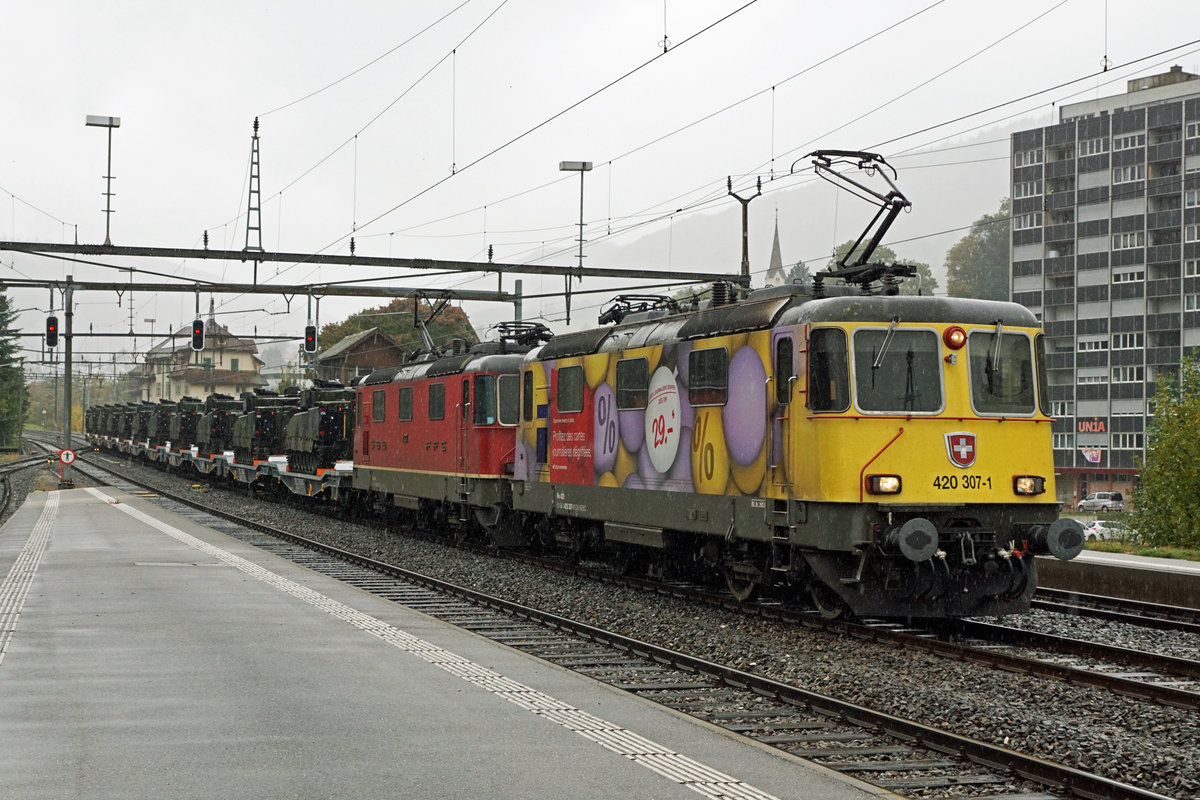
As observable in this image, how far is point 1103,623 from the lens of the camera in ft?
46.5

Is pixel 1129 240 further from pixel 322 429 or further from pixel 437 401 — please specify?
pixel 437 401

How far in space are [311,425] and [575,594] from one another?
2069cm

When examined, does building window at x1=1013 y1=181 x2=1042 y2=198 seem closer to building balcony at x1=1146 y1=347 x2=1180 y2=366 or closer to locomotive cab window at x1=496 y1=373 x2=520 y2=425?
building balcony at x1=1146 y1=347 x2=1180 y2=366

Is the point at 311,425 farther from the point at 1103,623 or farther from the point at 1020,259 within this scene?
the point at 1020,259

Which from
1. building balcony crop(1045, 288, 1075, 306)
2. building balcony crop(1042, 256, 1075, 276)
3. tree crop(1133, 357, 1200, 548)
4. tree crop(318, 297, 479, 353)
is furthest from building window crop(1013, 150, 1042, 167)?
tree crop(1133, 357, 1200, 548)

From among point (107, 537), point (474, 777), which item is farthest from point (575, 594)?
point (107, 537)

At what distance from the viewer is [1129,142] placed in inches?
3095

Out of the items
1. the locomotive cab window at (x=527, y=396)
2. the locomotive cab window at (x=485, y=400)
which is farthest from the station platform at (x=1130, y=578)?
the locomotive cab window at (x=485, y=400)

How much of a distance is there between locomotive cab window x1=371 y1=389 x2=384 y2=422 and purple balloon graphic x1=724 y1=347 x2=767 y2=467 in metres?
16.1

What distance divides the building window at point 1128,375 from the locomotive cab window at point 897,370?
72284 millimetres

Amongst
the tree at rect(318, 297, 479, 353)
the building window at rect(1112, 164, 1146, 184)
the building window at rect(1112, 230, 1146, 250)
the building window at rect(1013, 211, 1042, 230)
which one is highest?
the building window at rect(1112, 164, 1146, 184)

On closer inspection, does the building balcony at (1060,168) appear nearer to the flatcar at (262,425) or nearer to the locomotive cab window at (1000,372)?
the flatcar at (262,425)

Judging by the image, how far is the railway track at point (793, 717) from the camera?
750 centimetres

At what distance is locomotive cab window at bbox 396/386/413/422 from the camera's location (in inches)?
1065
